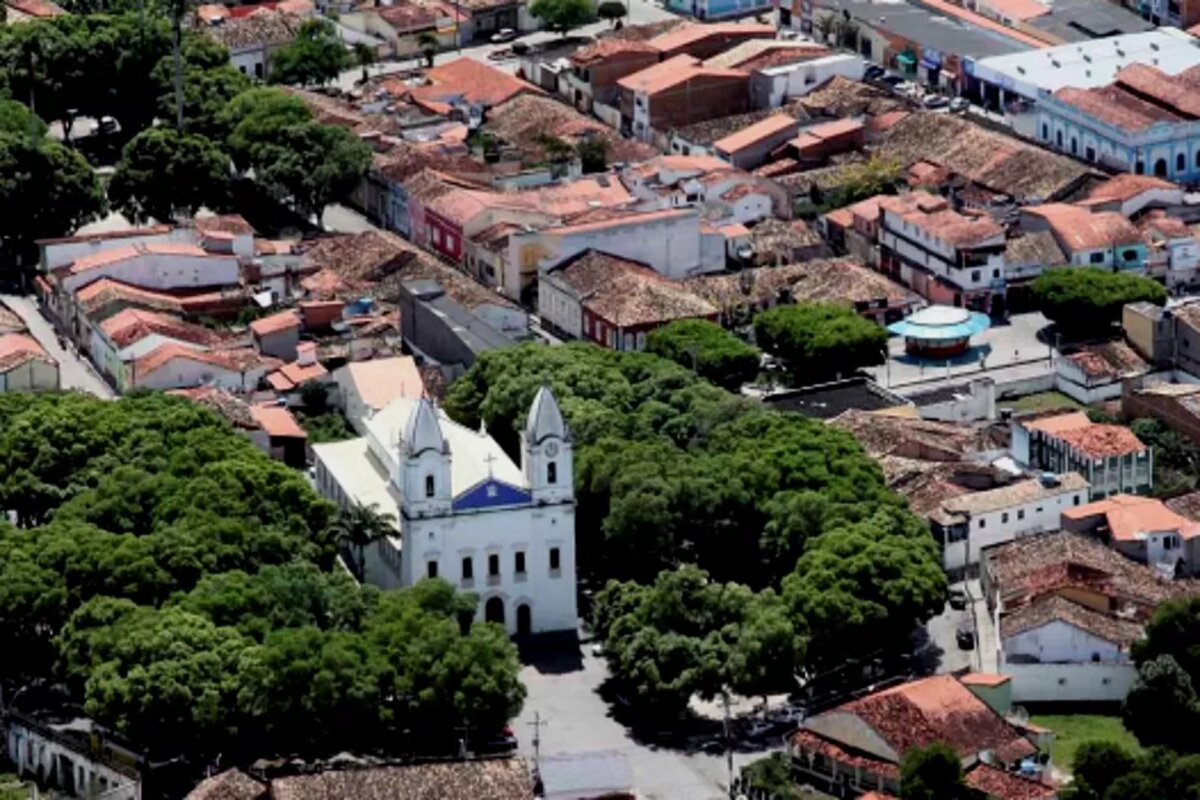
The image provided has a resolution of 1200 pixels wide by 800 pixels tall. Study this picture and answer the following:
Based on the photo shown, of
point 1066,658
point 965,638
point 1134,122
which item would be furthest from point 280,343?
point 1134,122

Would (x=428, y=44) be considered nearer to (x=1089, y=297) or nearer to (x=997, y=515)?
(x=1089, y=297)

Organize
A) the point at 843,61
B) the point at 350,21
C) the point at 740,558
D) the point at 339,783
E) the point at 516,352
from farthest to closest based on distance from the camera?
the point at 350,21
the point at 843,61
the point at 516,352
the point at 740,558
the point at 339,783

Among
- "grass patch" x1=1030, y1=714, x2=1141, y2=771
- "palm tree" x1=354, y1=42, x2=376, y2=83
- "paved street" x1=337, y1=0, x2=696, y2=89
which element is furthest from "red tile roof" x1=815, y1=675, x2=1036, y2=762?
"palm tree" x1=354, y1=42, x2=376, y2=83

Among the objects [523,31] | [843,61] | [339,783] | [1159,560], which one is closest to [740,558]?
[1159,560]

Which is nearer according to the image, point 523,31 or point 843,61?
point 843,61

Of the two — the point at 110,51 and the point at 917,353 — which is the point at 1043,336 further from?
the point at 110,51

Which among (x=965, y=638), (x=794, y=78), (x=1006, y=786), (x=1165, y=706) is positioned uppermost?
(x=1006, y=786)

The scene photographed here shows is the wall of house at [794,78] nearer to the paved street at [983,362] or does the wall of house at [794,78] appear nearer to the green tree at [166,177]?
the green tree at [166,177]
